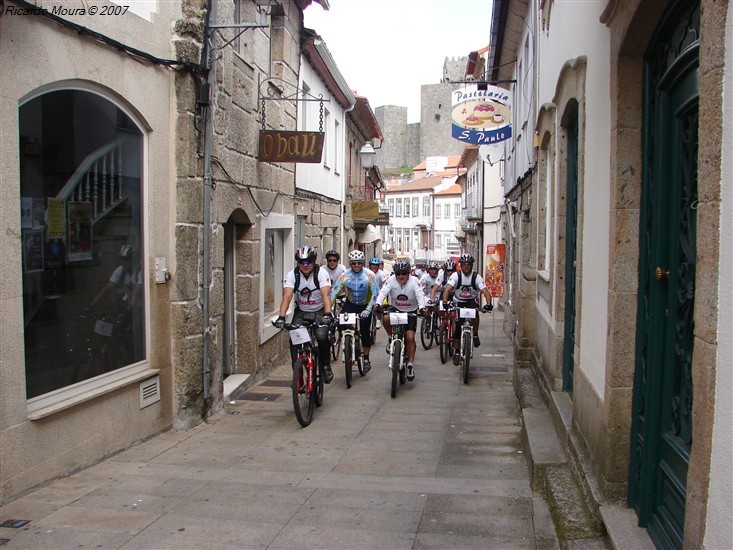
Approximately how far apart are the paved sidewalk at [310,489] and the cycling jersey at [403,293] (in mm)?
1720

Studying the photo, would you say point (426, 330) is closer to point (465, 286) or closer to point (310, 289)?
point (465, 286)

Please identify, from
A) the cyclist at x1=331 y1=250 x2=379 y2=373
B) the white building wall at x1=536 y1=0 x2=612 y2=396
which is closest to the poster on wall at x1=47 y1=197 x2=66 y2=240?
the white building wall at x1=536 y1=0 x2=612 y2=396

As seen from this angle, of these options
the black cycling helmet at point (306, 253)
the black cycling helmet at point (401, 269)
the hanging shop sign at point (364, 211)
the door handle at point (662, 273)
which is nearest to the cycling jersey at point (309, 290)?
the black cycling helmet at point (306, 253)

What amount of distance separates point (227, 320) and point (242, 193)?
1708 millimetres

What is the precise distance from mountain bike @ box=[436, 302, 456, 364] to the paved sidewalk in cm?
356

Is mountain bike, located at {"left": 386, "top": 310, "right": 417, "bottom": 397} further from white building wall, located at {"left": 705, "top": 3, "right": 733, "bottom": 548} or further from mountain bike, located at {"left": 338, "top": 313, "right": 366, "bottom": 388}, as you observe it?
white building wall, located at {"left": 705, "top": 3, "right": 733, "bottom": 548}

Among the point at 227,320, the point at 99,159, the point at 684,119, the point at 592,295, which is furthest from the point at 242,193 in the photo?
the point at 684,119

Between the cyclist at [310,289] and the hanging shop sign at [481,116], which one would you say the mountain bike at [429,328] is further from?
the cyclist at [310,289]

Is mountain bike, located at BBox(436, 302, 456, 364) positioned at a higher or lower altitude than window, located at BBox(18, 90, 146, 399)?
lower

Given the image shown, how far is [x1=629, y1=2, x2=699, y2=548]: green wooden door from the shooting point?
3012 millimetres

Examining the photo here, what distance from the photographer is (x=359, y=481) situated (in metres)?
5.67

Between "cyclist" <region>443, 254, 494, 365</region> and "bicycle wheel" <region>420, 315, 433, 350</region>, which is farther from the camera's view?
"bicycle wheel" <region>420, 315, 433, 350</region>

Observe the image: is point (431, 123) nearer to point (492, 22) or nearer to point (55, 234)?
point (492, 22)

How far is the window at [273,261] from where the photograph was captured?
35.4 ft
